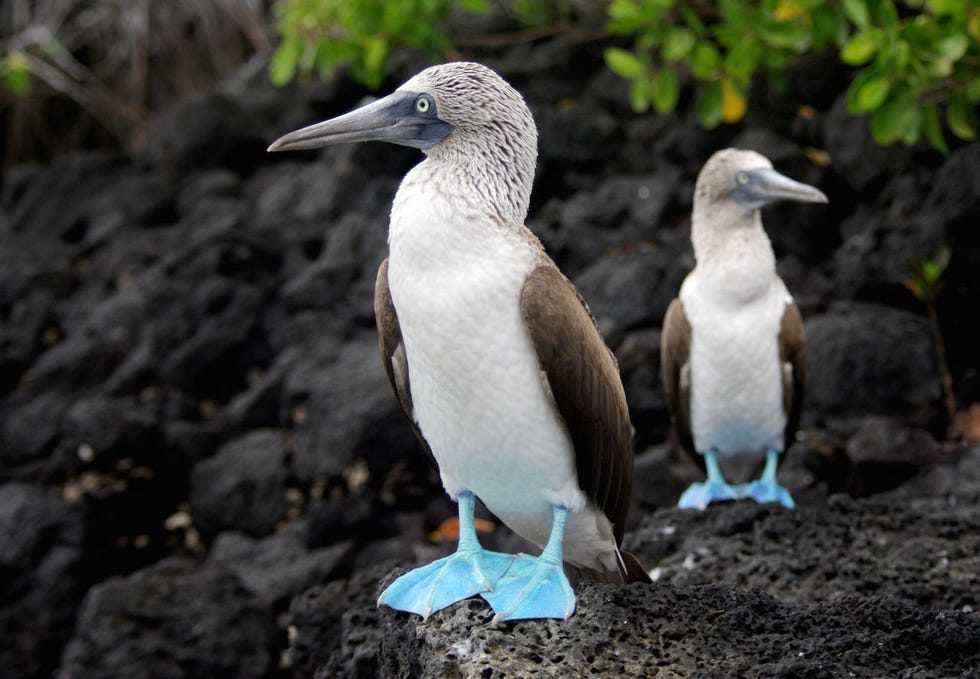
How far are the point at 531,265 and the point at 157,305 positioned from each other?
4.37m

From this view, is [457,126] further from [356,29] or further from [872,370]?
[356,29]

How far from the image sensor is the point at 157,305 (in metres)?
6.35

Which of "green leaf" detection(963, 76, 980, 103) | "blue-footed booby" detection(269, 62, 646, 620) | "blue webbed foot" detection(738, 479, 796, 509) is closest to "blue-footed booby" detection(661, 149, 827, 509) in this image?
"blue webbed foot" detection(738, 479, 796, 509)

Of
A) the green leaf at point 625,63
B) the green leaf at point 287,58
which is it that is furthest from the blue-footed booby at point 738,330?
the green leaf at point 287,58

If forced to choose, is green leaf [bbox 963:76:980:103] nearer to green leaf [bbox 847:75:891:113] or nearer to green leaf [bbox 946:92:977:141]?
green leaf [bbox 946:92:977:141]

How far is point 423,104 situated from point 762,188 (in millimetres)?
2001

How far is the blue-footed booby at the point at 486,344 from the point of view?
238 centimetres

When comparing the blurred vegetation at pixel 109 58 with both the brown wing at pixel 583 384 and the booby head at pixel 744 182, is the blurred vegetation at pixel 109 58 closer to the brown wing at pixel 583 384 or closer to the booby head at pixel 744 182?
the booby head at pixel 744 182

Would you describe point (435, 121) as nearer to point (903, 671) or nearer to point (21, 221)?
point (903, 671)

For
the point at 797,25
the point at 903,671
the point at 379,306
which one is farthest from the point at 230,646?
the point at 797,25

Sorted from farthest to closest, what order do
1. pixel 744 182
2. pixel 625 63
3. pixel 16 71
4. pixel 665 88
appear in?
pixel 16 71, pixel 665 88, pixel 625 63, pixel 744 182

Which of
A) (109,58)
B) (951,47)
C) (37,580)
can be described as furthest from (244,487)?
(109,58)

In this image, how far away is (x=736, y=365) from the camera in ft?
13.9

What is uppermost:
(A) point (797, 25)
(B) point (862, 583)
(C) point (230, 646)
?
(A) point (797, 25)
